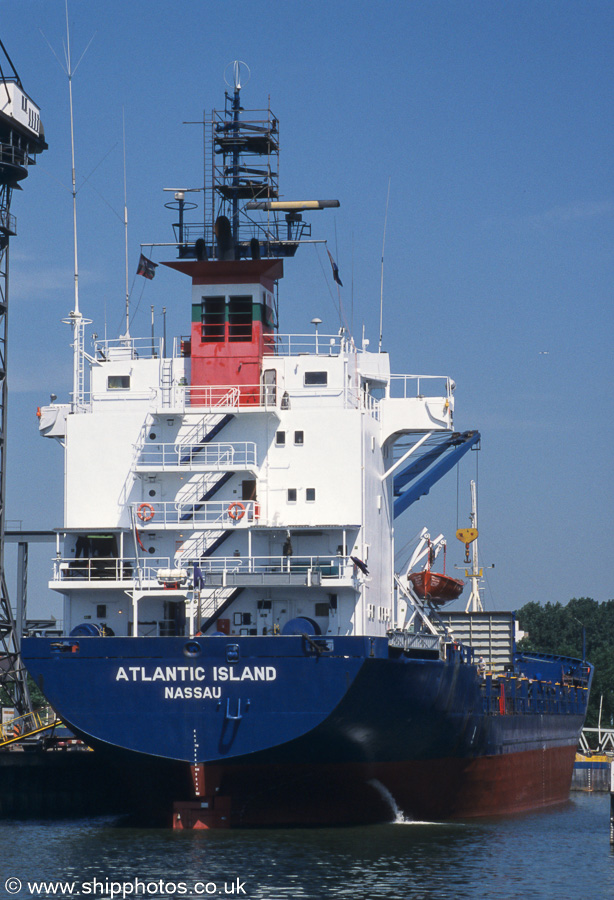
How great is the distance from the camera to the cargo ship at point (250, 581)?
2786 centimetres

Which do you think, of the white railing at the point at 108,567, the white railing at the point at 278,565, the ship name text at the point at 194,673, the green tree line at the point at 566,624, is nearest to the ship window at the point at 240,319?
the white railing at the point at 278,565

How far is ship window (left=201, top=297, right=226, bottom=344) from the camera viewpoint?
33.2 m

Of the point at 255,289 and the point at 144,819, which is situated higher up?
the point at 255,289

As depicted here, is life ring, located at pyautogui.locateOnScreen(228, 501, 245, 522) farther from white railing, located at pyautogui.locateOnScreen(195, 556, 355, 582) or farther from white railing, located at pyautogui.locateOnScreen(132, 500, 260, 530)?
white railing, located at pyautogui.locateOnScreen(195, 556, 355, 582)

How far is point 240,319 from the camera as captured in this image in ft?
109

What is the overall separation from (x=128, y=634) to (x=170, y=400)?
5575 millimetres

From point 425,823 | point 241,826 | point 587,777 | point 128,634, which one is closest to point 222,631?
point 128,634

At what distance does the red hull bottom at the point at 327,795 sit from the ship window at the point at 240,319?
1020 centimetres

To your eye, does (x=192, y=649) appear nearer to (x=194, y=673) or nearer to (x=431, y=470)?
(x=194, y=673)

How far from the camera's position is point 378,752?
1152 inches

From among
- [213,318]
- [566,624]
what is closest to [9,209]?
[213,318]

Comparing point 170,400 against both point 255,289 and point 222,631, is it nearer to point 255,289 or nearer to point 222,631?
point 255,289

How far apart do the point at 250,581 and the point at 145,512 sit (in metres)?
3.08

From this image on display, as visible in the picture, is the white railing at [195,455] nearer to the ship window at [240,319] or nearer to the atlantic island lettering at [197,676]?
the ship window at [240,319]
